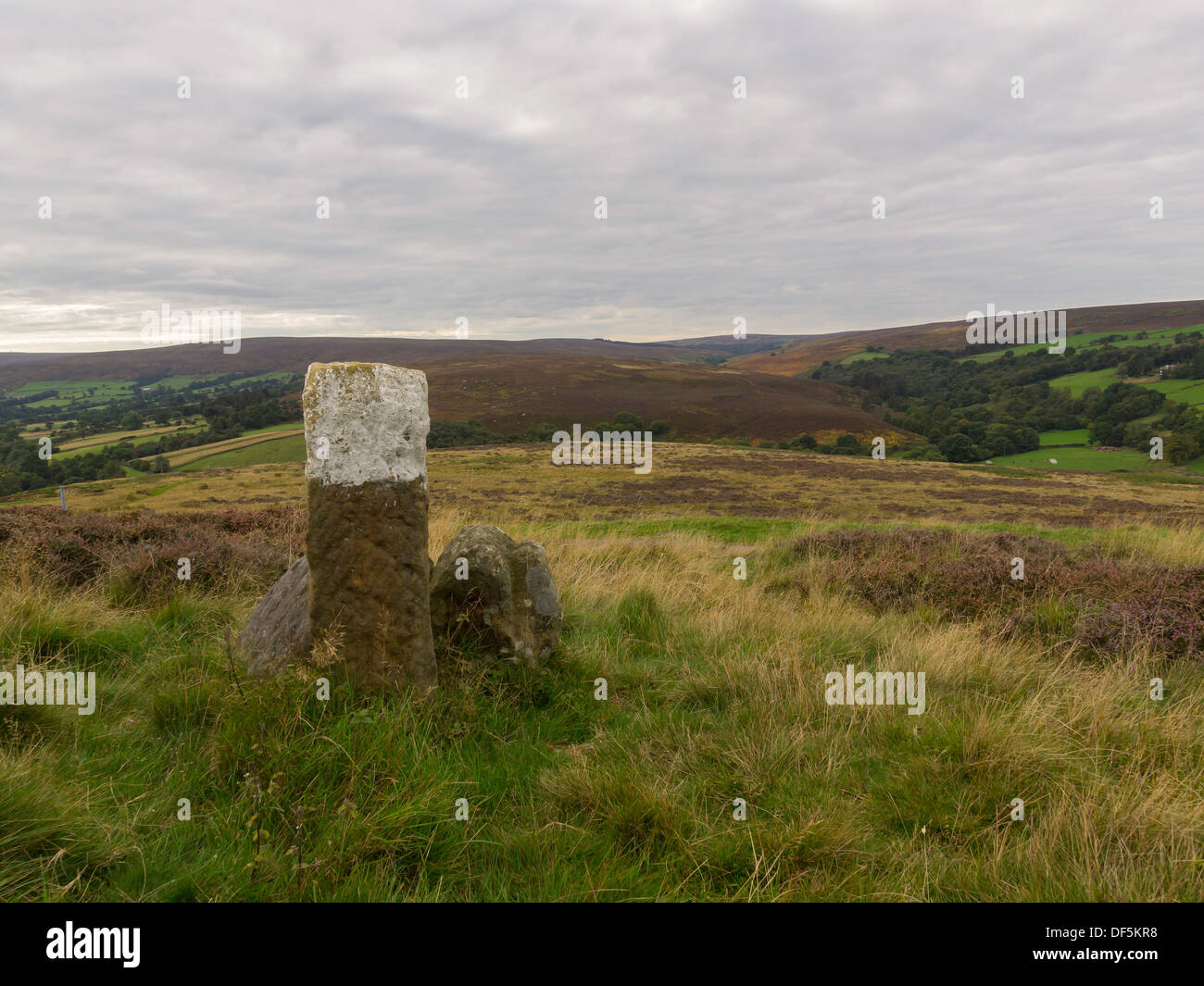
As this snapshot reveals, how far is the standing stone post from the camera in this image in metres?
4.46

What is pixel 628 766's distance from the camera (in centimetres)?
377

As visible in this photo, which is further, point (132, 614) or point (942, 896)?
point (132, 614)

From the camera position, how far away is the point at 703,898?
2871 millimetres

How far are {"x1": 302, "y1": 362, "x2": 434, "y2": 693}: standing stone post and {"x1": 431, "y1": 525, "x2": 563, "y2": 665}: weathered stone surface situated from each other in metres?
0.71

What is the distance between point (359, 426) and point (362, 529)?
72cm

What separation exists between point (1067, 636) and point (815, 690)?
12.0ft

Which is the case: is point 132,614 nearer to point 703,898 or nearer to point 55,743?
point 55,743

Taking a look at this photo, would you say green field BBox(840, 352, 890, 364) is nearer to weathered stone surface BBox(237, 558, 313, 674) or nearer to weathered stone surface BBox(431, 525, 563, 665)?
weathered stone surface BBox(431, 525, 563, 665)

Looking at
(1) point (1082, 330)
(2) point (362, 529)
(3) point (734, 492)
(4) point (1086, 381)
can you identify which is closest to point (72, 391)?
(3) point (734, 492)

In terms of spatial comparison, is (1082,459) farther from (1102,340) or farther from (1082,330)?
(1082,330)

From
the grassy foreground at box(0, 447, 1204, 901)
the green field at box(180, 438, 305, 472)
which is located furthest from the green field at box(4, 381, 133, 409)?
the grassy foreground at box(0, 447, 1204, 901)

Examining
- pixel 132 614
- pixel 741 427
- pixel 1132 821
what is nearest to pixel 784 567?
pixel 1132 821

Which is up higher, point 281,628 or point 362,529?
point 362,529
